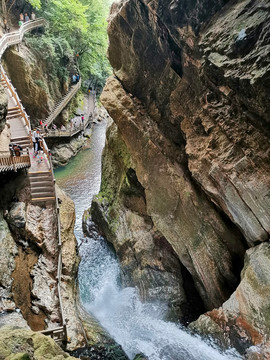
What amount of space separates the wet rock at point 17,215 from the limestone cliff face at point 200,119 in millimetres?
6237

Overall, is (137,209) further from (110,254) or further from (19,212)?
(19,212)

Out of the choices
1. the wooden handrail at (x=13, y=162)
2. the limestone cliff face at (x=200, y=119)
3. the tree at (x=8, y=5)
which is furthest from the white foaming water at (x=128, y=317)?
the tree at (x=8, y=5)

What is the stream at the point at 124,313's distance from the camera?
347 inches

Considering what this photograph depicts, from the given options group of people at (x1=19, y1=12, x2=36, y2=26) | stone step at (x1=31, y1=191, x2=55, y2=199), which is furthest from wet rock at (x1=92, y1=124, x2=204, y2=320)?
group of people at (x1=19, y1=12, x2=36, y2=26)

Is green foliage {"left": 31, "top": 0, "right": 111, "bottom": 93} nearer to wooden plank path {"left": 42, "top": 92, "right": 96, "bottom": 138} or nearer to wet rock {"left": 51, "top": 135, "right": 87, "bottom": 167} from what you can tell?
wooden plank path {"left": 42, "top": 92, "right": 96, "bottom": 138}

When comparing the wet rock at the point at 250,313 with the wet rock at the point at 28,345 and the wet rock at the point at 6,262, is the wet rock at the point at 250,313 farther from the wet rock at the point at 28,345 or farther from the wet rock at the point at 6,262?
the wet rock at the point at 6,262

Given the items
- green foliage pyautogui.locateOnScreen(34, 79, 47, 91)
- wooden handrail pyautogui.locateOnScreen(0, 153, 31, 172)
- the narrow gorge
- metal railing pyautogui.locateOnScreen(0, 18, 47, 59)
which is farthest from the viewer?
green foliage pyautogui.locateOnScreen(34, 79, 47, 91)

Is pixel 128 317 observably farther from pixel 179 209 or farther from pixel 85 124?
pixel 85 124

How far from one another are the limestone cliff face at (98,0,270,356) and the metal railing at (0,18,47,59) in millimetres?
12756

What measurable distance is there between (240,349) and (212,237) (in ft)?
12.9

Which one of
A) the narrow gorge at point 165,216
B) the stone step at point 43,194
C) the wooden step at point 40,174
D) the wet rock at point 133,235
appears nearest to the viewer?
the narrow gorge at point 165,216

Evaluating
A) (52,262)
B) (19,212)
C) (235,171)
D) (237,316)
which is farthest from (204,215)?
(19,212)

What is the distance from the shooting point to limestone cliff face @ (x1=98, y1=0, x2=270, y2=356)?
268 inches

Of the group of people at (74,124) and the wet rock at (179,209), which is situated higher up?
the group of people at (74,124)
